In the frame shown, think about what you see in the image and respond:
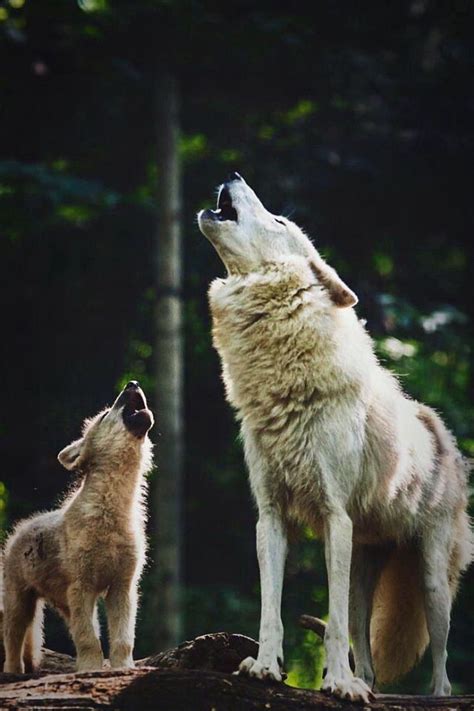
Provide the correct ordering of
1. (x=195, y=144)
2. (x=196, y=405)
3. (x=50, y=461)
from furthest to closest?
(x=195, y=144)
(x=196, y=405)
(x=50, y=461)

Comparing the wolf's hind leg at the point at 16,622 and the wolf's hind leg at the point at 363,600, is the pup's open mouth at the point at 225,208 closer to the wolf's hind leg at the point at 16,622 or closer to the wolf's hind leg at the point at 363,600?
the wolf's hind leg at the point at 363,600

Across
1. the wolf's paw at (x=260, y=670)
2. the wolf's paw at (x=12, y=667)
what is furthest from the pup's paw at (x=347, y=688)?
the wolf's paw at (x=12, y=667)

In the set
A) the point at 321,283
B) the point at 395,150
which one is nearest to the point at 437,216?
the point at 395,150

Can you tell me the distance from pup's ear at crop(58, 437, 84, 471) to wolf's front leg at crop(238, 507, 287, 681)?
3.76 feet

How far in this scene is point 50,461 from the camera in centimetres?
1355

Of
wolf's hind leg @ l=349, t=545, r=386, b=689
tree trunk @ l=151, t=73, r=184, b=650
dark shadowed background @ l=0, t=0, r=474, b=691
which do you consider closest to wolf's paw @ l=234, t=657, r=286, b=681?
wolf's hind leg @ l=349, t=545, r=386, b=689

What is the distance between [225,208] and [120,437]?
1.35m

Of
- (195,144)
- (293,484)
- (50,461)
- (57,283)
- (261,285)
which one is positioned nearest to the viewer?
(293,484)

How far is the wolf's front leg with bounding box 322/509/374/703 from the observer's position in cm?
539

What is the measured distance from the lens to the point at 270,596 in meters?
5.68

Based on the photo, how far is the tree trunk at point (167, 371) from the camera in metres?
13.3

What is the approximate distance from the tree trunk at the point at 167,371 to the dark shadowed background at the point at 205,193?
70 mm

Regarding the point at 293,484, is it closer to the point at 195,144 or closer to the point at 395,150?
the point at 395,150

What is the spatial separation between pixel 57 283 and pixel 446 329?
491 centimetres
